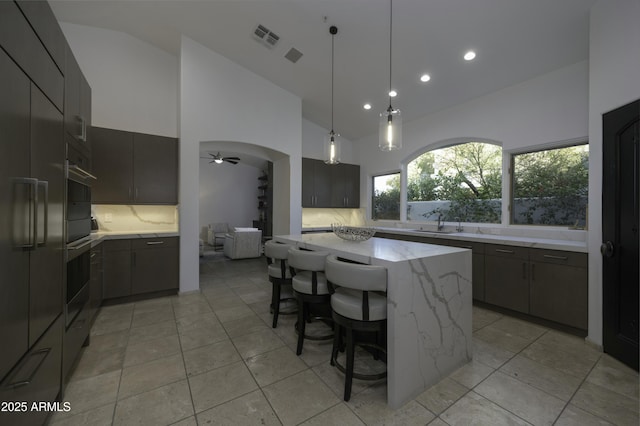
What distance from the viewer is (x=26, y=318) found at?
3.87 ft

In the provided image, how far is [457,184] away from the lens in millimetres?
4441

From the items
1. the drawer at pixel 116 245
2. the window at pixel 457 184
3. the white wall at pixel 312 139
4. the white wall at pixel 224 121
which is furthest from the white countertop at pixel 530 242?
the drawer at pixel 116 245

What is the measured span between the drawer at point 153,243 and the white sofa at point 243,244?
8.08 feet

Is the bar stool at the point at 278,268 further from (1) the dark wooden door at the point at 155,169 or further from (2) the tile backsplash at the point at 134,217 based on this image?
(2) the tile backsplash at the point at 134,217

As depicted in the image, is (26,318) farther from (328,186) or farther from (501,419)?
(328,186)

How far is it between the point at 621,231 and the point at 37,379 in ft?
13.5

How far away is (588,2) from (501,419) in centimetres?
361

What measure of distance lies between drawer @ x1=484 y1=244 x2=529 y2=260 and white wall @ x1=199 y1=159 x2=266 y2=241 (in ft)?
27.4

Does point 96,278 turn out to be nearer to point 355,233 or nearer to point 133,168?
point 133,168

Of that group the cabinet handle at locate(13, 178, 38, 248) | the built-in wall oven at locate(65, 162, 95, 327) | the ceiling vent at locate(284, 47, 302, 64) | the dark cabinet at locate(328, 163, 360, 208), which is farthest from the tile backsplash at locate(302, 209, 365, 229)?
the cabinet handle at locate(13, 178, 38, 248)

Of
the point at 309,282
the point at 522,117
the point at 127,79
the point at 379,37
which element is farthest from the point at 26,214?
the point at 522,117

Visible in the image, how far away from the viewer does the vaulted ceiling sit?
2.68 m

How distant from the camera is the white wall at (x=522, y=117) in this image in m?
2.99

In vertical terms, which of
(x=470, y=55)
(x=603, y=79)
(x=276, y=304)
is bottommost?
(x=276, y=304)
